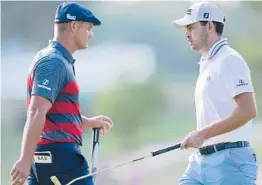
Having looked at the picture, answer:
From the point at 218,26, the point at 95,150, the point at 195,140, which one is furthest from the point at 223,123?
the point at 95,150

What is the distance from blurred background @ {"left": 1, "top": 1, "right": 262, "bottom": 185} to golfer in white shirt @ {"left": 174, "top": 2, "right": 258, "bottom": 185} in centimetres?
223

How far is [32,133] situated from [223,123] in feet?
2.85

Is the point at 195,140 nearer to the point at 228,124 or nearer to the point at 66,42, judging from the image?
the point at 228,124

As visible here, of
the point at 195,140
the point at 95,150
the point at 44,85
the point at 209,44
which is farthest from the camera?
the point at 95,150

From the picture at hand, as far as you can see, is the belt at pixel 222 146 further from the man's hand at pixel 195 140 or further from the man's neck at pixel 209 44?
the man's neck at pixel 209 44

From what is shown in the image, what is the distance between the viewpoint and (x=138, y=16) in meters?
6.81

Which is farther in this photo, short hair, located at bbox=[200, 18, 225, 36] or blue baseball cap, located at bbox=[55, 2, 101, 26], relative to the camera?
short hair, located at bbox=[200, 18, 225, 36]

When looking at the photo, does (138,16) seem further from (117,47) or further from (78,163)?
(78,163)

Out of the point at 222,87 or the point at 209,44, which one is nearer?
the point at 222,87

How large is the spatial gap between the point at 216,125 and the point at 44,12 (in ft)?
10.3

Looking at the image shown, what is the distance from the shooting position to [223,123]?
13.1 ft

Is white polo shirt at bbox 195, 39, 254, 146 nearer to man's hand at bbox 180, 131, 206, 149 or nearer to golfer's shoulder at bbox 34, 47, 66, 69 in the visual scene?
man's hand at bbox 180, 131, 206, 149

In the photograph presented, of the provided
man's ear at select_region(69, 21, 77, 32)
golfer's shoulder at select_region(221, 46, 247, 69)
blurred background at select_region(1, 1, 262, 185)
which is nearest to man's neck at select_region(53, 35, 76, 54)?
man's ear at select_region(69, 21, 77, 32)

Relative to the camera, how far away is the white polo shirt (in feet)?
13.3
